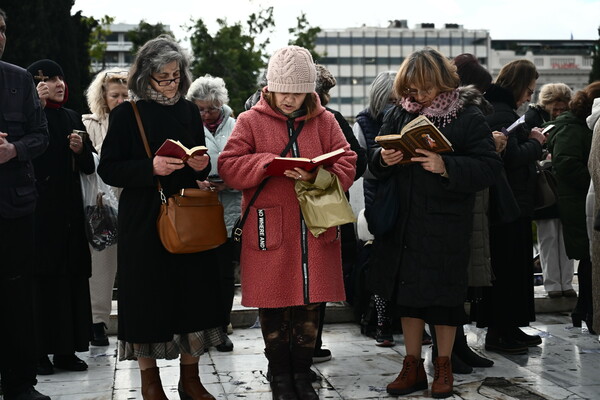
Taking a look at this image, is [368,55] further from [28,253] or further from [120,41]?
Answer: [28,253]

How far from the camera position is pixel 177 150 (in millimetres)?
4418

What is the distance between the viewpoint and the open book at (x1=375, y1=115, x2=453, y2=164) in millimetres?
4539

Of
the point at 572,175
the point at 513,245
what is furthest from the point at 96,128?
the point at 572,175

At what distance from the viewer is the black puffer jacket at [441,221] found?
15.9 ft

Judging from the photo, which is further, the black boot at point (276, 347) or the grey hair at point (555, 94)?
the grey hair at point (555, 94)

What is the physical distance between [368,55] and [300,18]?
98.1 meters

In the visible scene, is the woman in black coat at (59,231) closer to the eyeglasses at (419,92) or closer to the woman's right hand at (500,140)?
the eyeglasses at (419,92)

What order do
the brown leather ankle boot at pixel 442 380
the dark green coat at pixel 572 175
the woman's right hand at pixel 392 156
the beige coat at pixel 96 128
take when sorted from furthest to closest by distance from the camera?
the dark green coat at pixel 572 175
the beige coat at pixel 96 128
the brown leather ankle boot at pixel 442 380
the woman's right hand at pixel 392 156

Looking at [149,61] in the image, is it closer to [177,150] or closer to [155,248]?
[177,150]

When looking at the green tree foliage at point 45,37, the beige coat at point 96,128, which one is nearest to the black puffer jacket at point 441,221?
the beige coat at point 96,128

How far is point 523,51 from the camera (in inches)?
4737

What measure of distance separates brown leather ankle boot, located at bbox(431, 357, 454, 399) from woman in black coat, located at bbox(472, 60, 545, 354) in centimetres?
119

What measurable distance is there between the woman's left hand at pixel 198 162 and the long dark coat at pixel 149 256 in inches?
8.0

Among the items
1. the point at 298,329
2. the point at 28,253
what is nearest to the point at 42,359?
the point at 28,253
